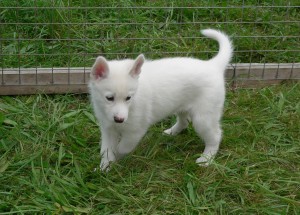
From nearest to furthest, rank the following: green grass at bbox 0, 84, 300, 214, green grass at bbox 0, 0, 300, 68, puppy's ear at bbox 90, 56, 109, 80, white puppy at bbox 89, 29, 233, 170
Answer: puppy's ear at bbox 90, 56, 109, 80, green grass at bbox 0, 84, 300, 214, white puppy at bbox 89, 29, 233, 170, green grass at bbox 0, 0, 300, 68

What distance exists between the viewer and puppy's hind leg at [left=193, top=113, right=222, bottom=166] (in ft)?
11.9

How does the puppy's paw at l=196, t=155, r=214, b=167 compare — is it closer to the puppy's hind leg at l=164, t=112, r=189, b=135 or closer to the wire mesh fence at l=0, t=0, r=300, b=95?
the puppy's hind leg at l=164, t=112, r=189, b=135

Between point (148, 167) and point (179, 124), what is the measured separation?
59 cm

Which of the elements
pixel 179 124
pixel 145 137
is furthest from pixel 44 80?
pixel 179 124

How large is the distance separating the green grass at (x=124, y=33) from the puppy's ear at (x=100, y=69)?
153 cm

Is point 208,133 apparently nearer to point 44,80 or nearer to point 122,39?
point 122,39

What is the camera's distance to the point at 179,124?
13.3 ft

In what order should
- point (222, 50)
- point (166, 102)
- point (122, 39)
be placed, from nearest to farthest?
point (166, 102)
point (222, 50)
point (122, 39)

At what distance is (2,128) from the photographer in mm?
3877

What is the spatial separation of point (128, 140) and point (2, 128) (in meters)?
1.03

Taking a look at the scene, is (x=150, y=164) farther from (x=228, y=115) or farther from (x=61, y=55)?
(x=61, y=55)

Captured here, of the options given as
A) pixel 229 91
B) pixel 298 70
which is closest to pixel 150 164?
pixel 229 91

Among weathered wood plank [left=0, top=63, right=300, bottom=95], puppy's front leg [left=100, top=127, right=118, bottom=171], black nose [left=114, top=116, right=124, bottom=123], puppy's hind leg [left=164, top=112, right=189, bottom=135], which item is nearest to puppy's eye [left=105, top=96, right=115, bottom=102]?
black nose [left=114, top=116, right=124, bottom=123]

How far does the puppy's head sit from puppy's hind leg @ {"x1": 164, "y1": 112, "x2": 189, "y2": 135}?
32.6 inches
